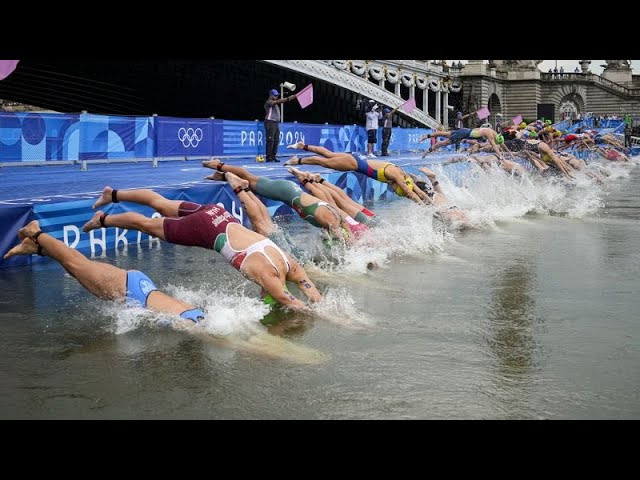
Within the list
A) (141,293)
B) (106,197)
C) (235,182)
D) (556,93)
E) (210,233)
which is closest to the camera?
(141,293)

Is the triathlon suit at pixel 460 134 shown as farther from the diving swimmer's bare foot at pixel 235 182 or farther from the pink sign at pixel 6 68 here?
the diving swimmer's bare foot at pixel 235 182

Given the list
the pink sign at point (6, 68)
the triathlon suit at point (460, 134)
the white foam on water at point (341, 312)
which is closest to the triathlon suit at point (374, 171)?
the white foam on water at point (341, 312)

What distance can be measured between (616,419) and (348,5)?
10.6 ft

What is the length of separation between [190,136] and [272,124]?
2.37m

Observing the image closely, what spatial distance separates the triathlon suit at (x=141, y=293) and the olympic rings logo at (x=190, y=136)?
14348 millimetres

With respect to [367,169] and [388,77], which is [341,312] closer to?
[367,169]

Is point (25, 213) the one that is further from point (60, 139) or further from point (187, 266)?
point (60, 139)

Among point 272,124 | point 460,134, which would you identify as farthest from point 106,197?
point 460,134

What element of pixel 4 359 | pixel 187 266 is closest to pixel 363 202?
pixel 187 266

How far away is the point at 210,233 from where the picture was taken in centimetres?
786

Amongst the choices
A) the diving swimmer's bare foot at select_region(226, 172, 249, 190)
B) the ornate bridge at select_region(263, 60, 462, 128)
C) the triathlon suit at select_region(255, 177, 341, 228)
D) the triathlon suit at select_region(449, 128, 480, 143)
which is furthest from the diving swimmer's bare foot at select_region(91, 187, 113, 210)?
the ornate bridge at select_region(263, 60, 462, 128)

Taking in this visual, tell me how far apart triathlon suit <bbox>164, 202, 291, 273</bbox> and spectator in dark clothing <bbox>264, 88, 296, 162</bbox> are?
43.9ft

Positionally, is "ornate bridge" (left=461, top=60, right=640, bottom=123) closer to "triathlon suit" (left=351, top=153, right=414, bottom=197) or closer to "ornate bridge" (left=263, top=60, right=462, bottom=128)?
"ornate bridge" (left=263, top=60, right=462, bottom=128)

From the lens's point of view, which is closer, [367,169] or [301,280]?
[301,280]
